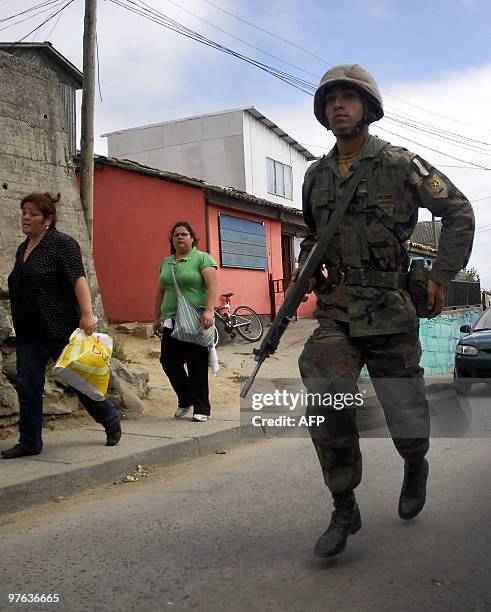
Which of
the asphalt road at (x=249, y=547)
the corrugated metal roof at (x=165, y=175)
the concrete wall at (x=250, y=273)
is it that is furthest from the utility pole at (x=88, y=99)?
the asphalt road at (x=249, y=547)

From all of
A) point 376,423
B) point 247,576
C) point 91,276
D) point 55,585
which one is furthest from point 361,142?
point 91,276

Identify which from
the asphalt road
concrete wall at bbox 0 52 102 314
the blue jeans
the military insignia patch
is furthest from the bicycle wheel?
the military insignia patch

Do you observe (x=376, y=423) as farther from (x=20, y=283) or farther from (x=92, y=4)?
(x=92, y=4)

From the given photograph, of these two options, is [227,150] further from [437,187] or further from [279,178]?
[437,187]

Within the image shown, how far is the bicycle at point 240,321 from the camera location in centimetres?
1420

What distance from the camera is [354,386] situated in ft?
9.65

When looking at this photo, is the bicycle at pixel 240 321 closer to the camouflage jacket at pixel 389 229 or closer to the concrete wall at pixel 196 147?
the camouflage jacket at pixel 389 229

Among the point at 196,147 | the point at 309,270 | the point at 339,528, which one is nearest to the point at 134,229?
the point at 196,147

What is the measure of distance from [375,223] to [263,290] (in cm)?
1444

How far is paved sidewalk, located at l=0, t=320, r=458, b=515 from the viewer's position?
416 cm

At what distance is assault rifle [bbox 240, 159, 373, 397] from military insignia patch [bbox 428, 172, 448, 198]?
279mm

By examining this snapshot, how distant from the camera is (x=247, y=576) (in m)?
2.77

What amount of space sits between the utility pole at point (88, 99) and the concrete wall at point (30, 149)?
815 millimetres

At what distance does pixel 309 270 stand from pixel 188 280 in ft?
10.7
